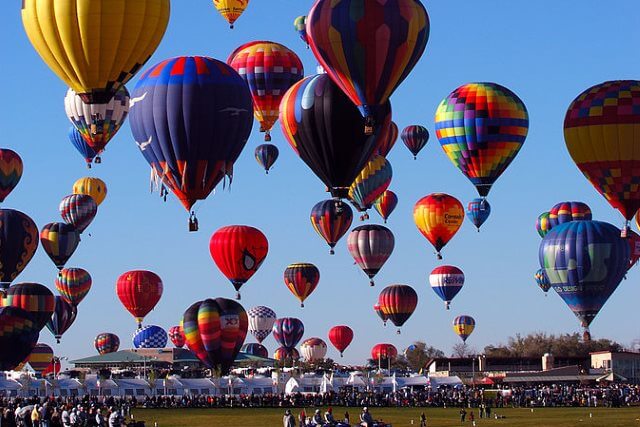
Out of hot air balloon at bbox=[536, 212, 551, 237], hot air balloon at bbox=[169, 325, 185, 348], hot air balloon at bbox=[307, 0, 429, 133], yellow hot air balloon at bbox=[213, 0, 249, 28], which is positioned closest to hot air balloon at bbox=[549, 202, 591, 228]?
hot air balloon at bbox=[536, 212, 551, 237]

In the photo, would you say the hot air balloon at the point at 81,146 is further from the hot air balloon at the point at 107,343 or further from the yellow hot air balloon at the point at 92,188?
the hot air balloon at the point at 107,343

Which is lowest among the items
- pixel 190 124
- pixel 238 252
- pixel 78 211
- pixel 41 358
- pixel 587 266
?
pixel 41 358

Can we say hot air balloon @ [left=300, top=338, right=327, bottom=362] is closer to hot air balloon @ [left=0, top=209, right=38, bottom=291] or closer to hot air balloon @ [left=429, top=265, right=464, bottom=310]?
hot air balloon @ [left=429, top=265, right=464, bottom=310]

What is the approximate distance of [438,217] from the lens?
73.8 meters

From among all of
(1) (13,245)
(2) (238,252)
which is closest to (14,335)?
(1) (13,245)

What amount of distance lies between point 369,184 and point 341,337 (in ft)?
145

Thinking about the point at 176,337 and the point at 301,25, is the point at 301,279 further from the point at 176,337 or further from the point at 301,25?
the point at 176,337

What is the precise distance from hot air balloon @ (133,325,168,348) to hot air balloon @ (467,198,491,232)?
52.2 meters

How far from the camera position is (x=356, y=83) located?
45875 mm

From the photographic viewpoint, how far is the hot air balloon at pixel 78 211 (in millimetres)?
82375

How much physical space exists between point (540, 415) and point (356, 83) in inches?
744

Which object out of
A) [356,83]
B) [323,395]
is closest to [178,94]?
[356,83]

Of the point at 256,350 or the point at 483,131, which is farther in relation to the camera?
the point at 256,350

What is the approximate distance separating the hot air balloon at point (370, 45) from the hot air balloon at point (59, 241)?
122 ft
